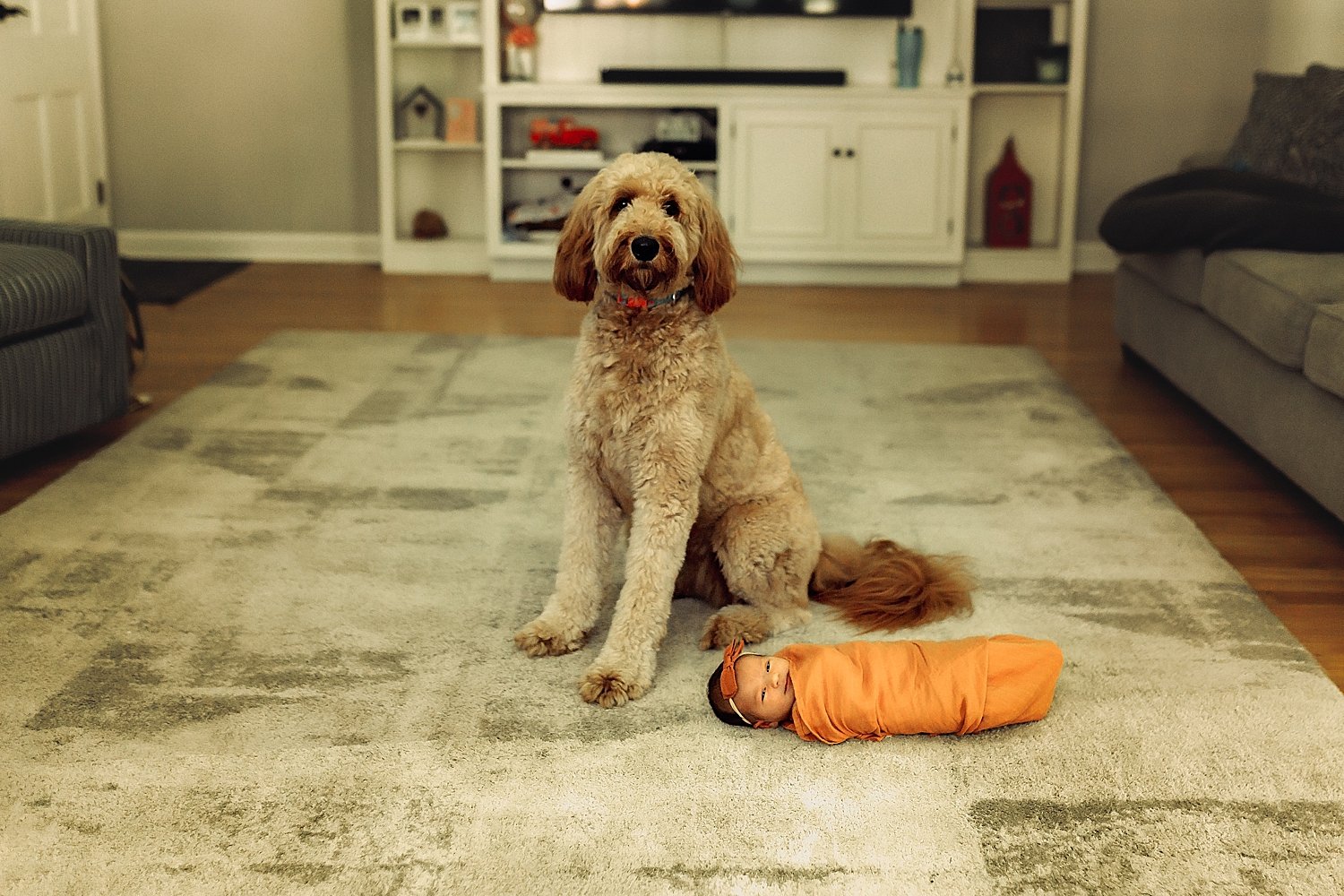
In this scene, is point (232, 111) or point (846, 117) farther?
point (232, 111)

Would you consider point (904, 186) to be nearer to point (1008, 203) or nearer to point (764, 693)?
point (1008, 203)

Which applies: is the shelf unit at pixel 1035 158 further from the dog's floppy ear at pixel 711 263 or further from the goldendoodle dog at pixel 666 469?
the dog's floppy ear at pixel 711 263

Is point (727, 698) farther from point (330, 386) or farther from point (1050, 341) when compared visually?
point (1050, 341)

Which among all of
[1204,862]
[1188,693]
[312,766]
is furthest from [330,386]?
[1204,862]

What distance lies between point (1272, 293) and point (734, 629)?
1.80 m

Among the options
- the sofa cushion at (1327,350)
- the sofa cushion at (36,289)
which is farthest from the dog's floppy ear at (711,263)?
the sofa cushion at (36,289)

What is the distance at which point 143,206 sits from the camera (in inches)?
254

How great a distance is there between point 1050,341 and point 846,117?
1478mm

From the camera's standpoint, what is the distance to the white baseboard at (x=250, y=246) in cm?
646

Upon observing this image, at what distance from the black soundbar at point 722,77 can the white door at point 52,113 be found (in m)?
2.22

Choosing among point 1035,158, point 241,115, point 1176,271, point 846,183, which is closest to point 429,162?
point 241,115

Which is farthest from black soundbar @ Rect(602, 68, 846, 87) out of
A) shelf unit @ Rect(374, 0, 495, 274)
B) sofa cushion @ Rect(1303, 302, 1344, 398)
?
sofa cushion @ Rect(1303, 302, 1344, 398)

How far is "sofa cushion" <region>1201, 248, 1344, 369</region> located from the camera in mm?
3268

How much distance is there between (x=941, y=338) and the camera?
5125mm
